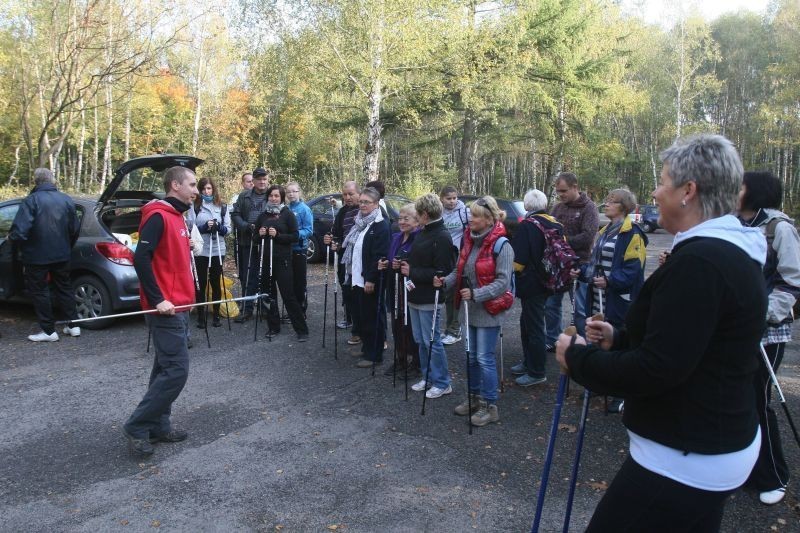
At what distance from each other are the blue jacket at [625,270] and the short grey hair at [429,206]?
166 cm

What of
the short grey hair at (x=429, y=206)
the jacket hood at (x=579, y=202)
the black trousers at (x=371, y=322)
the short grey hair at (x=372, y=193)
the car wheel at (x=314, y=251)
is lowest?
the black trousers at (x=371, y=322)

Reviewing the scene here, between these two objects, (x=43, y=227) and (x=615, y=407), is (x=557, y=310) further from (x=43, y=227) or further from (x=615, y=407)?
(x=43, y=227)

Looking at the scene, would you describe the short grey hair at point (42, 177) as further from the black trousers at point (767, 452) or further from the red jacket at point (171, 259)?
the black trousers at point (767, 452)

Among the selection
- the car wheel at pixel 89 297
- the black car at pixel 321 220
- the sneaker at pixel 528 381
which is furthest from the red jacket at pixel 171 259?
the black car at pixel 321 220

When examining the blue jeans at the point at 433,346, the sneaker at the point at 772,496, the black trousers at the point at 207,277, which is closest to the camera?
the sneaker at the point at 772,496

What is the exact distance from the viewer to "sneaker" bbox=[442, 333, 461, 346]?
24.5ft

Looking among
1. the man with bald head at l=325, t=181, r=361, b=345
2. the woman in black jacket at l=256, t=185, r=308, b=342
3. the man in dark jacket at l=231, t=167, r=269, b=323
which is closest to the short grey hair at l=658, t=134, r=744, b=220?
the man with bald head at l=325, t=181, r=361, b=345

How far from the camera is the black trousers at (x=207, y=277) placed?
27.2 ft

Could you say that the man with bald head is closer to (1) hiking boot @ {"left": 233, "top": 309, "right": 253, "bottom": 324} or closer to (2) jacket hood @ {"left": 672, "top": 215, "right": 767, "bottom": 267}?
(1) hiking boot @ {"left": 233, "top": 309, "right": 253, "bottom": 324}

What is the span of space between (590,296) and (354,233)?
2.73 metres

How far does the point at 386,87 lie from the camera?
Answer: 1727 centimetres

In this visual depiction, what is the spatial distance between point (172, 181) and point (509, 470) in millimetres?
3299

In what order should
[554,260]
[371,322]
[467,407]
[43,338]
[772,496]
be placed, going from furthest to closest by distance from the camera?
[43,338]
[371,322]
[554,260]
[467,407]
[772,496]

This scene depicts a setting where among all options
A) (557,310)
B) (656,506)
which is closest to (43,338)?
(557,310)
